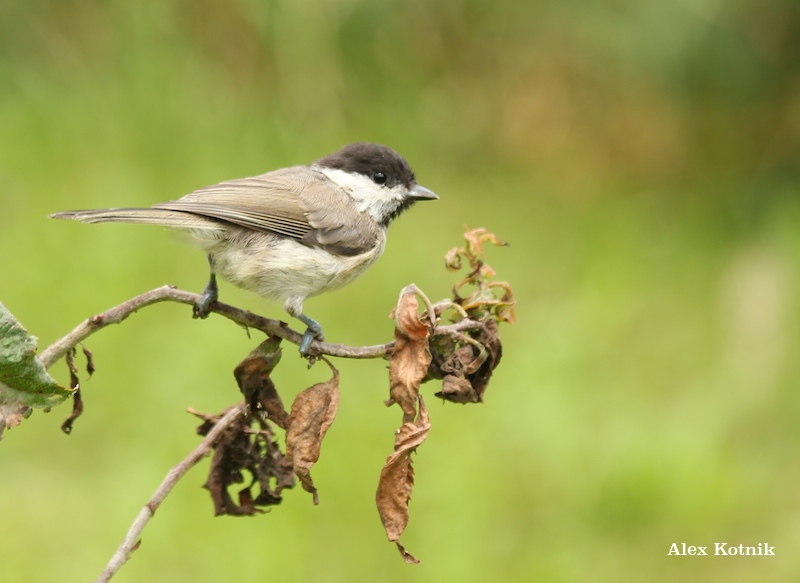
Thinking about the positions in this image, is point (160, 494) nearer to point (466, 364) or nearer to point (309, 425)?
point (309, 425)

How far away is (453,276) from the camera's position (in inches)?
243

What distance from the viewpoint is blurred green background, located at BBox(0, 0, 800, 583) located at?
447 centimetres

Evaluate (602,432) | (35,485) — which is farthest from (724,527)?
Answer: (35,485)

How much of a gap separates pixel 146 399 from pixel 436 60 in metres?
2.88

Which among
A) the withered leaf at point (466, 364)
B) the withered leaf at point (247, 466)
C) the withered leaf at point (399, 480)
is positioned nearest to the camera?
the withered leaf at point (399, 480)

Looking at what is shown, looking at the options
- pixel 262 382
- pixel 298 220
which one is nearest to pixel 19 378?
pixel 262 382

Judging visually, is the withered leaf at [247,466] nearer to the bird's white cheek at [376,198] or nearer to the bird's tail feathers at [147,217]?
the bird's tail feathers at [147,217]

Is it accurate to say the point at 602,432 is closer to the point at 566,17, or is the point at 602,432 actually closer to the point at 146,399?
the point at 146,399

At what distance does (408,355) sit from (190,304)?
39 cm

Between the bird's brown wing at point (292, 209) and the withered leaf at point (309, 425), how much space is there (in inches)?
47.0

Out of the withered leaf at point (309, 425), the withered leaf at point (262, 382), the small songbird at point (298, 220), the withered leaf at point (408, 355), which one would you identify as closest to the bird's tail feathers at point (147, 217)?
the small songbird at point (298, 220)

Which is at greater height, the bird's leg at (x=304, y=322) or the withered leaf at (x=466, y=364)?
the bird's leg at (x=304, y=322)

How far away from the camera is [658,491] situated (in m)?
4.70

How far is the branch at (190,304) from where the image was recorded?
1.68 m
